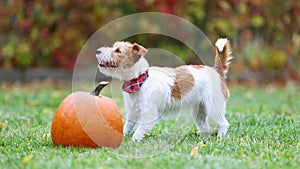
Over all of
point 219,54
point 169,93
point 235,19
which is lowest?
point 169,93

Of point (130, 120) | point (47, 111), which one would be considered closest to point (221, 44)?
point (130, 120)

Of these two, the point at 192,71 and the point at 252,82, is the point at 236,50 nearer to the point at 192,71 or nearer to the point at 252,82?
the point at 252,82

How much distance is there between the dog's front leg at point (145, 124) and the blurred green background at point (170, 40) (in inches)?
295

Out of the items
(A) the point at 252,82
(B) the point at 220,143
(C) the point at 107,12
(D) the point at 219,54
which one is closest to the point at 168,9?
(C) the point at 107,12

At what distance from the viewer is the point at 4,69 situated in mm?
12336

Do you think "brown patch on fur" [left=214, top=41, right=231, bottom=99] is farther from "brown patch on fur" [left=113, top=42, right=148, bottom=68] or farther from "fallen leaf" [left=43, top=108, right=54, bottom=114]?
"fallen leaf" [left=43, top=108, right=54, bottom=114]

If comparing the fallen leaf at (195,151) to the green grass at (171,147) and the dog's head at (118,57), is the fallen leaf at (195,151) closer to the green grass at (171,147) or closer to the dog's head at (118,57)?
the green grass at (171,147)

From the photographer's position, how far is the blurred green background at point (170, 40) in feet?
40.0

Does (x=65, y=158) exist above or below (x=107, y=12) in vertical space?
below

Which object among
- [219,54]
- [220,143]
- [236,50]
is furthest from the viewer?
[236,50]

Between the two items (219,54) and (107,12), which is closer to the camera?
(219,54)

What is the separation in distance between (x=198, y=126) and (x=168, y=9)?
6979 millimetres

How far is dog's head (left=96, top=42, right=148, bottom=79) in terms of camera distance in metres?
4.42

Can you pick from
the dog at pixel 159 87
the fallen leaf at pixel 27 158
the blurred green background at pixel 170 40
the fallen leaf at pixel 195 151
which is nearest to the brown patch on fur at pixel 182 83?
the dog at pixel 159 87
